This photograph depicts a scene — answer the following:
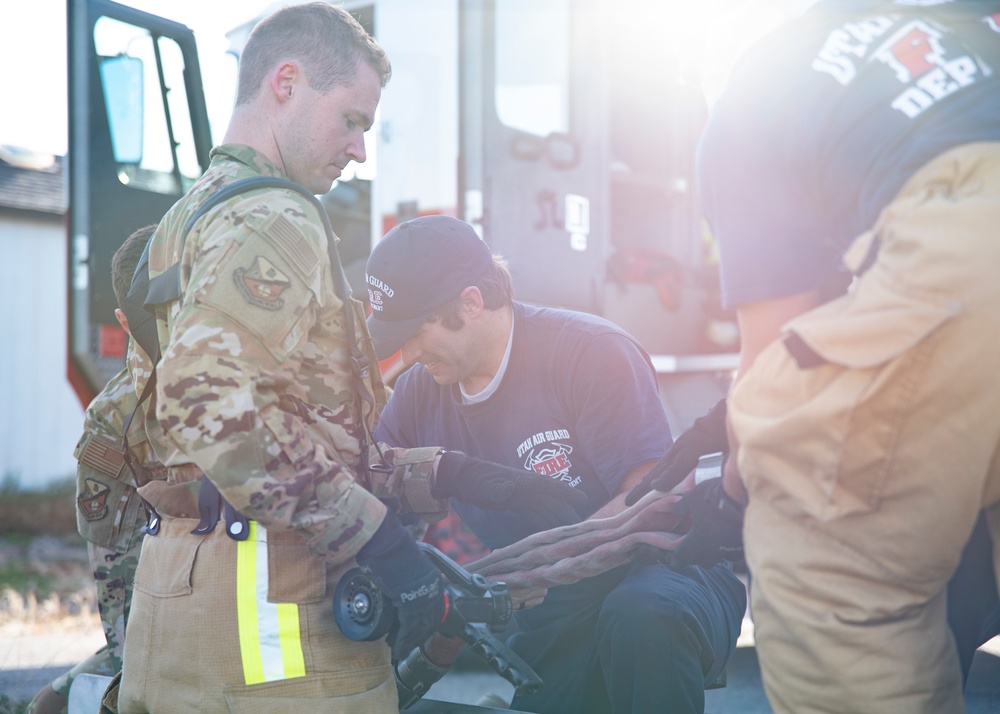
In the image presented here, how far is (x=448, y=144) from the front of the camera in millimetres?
4031

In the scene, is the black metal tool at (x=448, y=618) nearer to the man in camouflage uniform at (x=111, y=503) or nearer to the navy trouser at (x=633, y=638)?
the navy trouser at (x=633, y=638)

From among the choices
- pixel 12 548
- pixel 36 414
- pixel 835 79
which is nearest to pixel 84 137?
pixel 835 79

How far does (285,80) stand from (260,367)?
1.93 feet

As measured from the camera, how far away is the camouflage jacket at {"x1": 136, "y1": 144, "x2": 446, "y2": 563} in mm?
1479

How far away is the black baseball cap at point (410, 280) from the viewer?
2314mm

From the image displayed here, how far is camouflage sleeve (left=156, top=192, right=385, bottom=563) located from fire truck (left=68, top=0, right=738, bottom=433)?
226 centimetres

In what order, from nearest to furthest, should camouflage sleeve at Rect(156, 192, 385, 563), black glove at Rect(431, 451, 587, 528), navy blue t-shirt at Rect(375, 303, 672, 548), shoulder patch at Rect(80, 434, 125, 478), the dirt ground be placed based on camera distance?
camouflage sleeve at Rect(156, 192, 385, 563) → black glove at Rect(431, 451, 587, 528) → navy blue t-shirt at Rect(375, 303, 672, 548) → shoulder patch at Rect(80, 434, 125, 478) → the dirt ground

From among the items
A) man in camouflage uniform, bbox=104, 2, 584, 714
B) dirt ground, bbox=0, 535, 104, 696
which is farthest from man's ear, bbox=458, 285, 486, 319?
dirt ground, bbox=0, 535, 104, 696

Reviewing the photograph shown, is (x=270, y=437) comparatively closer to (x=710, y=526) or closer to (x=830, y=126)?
(x=710, y=526)

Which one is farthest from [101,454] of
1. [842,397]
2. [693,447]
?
[842,397]

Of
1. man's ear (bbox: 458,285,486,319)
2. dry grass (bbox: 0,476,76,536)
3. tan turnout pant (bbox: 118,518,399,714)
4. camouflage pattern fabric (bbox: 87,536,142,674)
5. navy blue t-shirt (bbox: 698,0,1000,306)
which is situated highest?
navy blue t-shirt (bbox: 698,0,1000,306)

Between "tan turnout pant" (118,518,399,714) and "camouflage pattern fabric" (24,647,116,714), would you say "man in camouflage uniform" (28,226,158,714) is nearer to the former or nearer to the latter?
"camouflage pattern fabric" (24,647,116,714)

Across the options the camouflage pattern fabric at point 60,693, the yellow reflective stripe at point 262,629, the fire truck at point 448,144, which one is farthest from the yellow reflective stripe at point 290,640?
the fire truck at point 448,144

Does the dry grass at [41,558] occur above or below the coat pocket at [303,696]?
below
